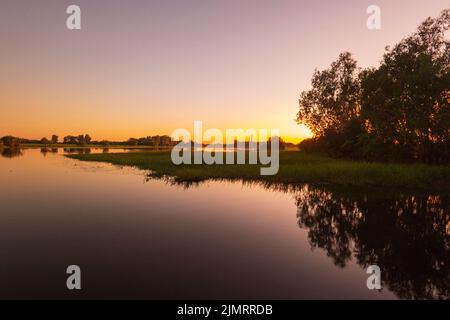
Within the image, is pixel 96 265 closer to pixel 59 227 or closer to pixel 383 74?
pixel 59 227

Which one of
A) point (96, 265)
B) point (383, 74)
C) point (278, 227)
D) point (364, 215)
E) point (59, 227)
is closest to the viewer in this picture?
point (96, 265)

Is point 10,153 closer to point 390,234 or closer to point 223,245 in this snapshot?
point 223,245

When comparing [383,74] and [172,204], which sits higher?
[383,74]

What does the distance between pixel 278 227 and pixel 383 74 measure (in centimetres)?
3180

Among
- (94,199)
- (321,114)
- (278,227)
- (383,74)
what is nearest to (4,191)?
(94,199)

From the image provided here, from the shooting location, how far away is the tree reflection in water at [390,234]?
934 centimetres

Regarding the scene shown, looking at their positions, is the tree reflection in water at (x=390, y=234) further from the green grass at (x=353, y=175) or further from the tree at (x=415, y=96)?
the tree at (x=415, y=96)

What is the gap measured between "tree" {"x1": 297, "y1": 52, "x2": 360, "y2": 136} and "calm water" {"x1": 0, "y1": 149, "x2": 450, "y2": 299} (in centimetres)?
3870

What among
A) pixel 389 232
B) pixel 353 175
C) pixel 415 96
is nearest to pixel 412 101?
pixel 415 96

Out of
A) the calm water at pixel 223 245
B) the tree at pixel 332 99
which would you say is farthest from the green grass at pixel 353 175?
the tree at pixel 332 99

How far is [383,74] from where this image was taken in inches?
1474

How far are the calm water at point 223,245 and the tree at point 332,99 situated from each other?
38704mm

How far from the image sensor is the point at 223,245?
1249 cm
